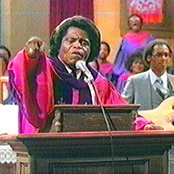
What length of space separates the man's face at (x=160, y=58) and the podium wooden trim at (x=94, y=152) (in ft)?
8.22

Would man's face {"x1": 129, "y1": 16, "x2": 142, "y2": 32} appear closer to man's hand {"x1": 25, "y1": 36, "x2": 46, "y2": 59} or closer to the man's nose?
the man's nose

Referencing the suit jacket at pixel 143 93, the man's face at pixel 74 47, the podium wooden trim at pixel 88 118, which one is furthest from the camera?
the suit jacket at pixel 143 93

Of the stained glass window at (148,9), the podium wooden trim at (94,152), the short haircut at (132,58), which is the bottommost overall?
the podium wooden trim at (94,152)

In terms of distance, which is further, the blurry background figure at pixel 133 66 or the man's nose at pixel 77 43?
the blurry background figure at pixel 133 66

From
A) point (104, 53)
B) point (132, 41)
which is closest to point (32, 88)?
point (104, 53)

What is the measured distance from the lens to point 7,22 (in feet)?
27.6

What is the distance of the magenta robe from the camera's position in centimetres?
292

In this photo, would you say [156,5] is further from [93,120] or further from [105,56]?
→ [93,120]

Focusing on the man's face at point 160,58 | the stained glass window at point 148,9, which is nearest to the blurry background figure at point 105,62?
the stained glass window at point 148,9

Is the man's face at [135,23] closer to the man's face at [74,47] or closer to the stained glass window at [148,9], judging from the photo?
the stained glass window at [148,9]

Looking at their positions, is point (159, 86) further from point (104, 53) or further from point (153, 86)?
point (104, 53)

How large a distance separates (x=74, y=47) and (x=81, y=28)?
0.16 metres

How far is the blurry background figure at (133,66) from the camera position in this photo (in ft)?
22.7

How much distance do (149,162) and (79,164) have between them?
0.96ft
